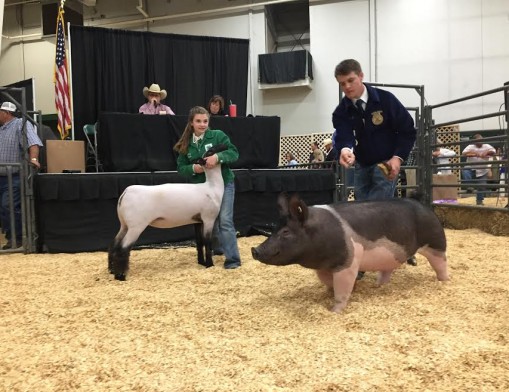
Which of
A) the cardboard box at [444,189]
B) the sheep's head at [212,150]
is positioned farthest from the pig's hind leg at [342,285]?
the cardboard box at [444,189]

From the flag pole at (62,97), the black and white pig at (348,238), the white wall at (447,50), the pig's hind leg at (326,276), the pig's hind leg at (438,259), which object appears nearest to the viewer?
the black and white pig at (348,238)

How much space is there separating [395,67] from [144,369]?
11767mm

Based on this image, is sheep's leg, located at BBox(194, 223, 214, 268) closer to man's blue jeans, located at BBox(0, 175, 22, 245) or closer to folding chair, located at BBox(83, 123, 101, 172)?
man's blue jeans, located at BBox(0, 175, 22, 245)

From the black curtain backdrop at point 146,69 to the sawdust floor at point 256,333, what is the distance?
264 inches

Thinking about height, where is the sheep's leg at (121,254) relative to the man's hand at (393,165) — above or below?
below

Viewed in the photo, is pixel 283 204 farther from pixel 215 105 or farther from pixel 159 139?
pixel 215 105

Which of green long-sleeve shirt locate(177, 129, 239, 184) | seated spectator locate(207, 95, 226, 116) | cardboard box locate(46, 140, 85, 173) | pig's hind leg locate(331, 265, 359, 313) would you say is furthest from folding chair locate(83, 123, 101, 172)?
pig's hind leg locate(331, 265, 359, 313)

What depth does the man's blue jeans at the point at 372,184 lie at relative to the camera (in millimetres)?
2965

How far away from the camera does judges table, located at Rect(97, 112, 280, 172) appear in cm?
562

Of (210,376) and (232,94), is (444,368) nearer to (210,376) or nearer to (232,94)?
(210,376)

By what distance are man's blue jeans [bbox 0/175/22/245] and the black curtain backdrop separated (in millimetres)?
3837

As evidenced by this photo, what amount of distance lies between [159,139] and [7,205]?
1965 millimetres

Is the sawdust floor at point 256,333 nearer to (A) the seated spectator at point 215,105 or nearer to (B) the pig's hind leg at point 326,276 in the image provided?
(B) the pig's hind leg at point 326,276

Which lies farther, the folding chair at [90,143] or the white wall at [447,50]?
the white wall at [447,50]
